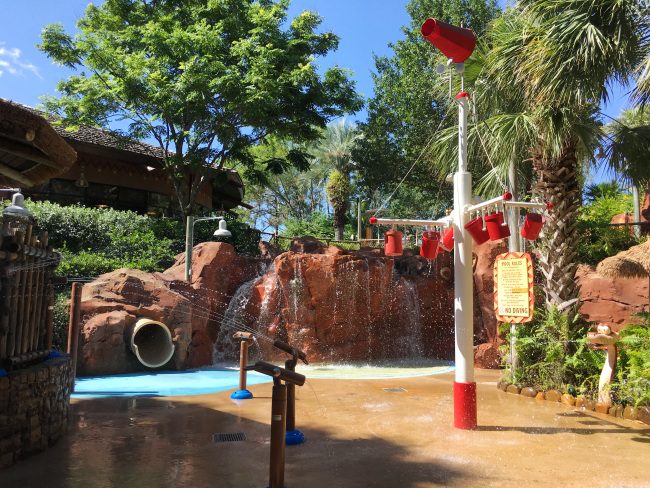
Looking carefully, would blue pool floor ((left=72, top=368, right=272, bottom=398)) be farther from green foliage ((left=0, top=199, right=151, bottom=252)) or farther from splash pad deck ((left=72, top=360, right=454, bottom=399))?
green foliage ((left=0, top=199, right=151, bottom=252))

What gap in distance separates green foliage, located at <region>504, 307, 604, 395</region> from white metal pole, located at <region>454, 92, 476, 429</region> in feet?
8.55

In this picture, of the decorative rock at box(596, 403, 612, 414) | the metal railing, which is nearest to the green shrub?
the decorative rock at box(596, 403, 612, 414)

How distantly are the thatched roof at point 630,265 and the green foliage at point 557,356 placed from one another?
4.40 metres

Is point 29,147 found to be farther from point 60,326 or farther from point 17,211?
point 60,326

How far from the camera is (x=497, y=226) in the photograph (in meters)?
5.92

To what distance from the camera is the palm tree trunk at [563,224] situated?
8.50 m

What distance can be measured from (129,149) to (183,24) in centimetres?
493

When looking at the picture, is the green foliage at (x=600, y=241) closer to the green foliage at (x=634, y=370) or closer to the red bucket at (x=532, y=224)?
the green foliage at (x=634, y=370)

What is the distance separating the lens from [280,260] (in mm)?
13602

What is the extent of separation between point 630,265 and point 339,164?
24.7m

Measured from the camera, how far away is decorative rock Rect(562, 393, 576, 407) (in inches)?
311

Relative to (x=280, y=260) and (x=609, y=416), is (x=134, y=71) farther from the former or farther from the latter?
(x=609, y=416)

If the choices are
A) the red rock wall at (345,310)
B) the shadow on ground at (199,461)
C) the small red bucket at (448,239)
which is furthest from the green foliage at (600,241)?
the shadow on ground at (199,461)

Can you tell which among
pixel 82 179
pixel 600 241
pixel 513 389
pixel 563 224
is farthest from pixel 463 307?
pixel 82 179
